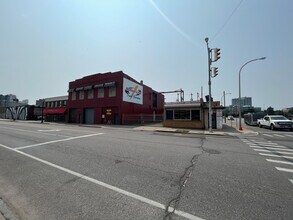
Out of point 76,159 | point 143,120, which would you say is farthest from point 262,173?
point 143,120

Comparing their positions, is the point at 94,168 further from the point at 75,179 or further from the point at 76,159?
the point at 76,159

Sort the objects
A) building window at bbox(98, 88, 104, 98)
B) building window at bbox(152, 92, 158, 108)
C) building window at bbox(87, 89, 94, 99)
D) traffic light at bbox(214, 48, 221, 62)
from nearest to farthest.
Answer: traffic light at bbox(214, 48, 221, 62) < building window at bbox(98, 88, 104, 98) < building window at bbox(87, 89, 94, 99) < building window at bbox(152, 92, 158, 108)

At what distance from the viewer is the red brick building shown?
29.6m

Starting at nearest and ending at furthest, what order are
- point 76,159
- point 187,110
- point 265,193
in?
point 265,193 < point 76,159 < point 187,110

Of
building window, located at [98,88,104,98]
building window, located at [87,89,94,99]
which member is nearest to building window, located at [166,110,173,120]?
building window, located at [98,88,104,98]

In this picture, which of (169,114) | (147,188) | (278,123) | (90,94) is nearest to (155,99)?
(90,94)

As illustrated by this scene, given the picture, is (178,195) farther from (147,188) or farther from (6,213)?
(6,213)

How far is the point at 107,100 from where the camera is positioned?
30828 mm

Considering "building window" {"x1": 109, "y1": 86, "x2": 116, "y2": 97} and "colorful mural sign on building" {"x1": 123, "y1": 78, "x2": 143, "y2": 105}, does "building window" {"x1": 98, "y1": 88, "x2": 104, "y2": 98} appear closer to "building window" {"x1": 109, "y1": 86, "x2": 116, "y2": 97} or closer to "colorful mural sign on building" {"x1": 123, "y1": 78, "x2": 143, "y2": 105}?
"building window" {"x1": 109, "y1": 86, "x2": 116, "y2": 97}

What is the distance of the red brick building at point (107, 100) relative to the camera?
1166 inches

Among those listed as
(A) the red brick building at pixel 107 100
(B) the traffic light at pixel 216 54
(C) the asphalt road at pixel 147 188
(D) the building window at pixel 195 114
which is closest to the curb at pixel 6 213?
(C) the asphalt road at pixel 147 188

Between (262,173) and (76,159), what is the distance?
6.46m

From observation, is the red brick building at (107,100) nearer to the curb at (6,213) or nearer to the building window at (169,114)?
the building window at (169,114)

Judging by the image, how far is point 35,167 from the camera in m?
5.41
